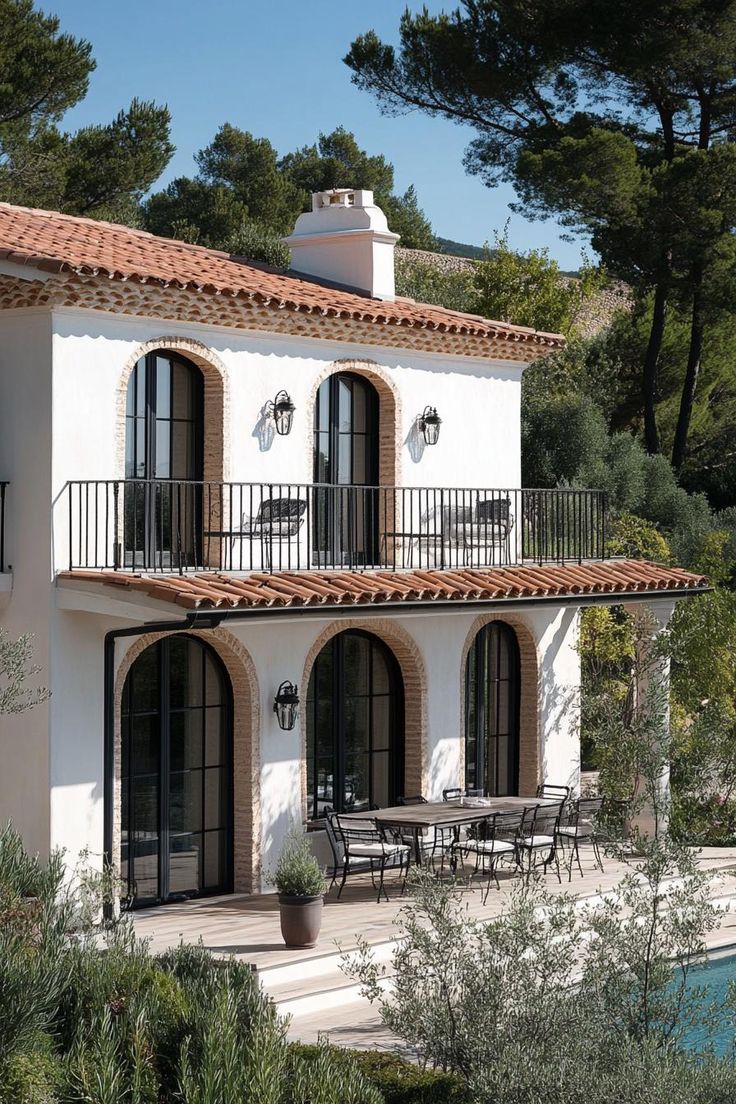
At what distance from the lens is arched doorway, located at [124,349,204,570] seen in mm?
16844

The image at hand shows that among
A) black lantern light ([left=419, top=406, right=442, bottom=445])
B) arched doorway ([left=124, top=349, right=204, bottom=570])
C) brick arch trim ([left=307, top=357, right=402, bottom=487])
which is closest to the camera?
arched doorway ([left=124, top=349, right=204, bottom=570])

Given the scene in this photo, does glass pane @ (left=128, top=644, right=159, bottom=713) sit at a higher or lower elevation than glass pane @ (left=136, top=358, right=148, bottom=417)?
lower

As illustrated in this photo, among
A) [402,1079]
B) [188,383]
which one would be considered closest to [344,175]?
[188,383]

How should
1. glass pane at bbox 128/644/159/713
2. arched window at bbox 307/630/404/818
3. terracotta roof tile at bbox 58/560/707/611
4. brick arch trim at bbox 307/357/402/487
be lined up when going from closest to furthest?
terracotta roof tile at bbox 58/560/707/611
glass pane at bbox 128/644/159/713
arched window at bbox 307/630/404/818
brick arch trim at bbox 307/357/402/487

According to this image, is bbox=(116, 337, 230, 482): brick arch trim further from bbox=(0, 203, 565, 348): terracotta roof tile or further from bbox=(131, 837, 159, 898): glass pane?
bbox=(131, 837, 159, 898): glass pane

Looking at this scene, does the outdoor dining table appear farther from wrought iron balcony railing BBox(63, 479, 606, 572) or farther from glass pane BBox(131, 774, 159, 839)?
wrought iron balcony railing BBox(63, 479, 606, 572)

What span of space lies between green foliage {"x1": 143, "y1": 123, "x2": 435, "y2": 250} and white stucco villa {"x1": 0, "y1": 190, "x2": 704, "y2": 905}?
83.4 ft

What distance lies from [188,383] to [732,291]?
19.1m

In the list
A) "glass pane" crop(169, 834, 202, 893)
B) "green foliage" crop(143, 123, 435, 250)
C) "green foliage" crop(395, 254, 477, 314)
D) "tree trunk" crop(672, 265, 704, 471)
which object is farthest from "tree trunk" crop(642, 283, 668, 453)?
"glass pane" crop(169, 834, 202, 893)

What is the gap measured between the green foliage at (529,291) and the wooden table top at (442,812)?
24.1m

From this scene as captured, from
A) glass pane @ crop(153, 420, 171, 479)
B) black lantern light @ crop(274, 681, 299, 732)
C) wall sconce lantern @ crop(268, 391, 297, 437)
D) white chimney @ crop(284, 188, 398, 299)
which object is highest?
white chimney @ crop(284, 188, 398, 299)

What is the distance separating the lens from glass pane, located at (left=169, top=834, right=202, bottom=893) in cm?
1692

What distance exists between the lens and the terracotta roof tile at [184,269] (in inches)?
623

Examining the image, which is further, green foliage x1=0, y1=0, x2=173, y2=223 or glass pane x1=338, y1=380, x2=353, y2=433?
green foliage x1=0, y1=0, x2=173, y2=223
